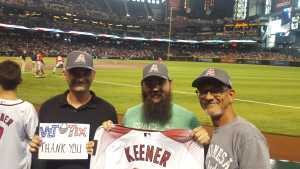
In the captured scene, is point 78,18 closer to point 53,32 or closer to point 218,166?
point 53,32

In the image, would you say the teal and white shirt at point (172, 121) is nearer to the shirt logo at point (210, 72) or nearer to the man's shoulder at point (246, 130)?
the shirt logo at point (210, 72)

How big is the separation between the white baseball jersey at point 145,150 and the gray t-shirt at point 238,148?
0.31 m

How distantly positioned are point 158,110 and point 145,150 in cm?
56

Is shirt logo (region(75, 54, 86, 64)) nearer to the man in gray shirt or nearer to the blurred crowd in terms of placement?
the man in gray shirt

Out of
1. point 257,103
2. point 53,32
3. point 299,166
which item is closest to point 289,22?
point 53,32

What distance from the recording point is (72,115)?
3.97 metres

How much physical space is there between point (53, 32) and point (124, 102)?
2815 inches

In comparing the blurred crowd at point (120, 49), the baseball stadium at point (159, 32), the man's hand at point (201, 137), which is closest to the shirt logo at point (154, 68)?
the man's hand at point (201, 137)

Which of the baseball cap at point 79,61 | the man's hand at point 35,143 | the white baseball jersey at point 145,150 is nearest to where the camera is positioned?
the white baseball jersey at point 145,150

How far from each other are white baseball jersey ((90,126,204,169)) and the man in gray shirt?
31cm

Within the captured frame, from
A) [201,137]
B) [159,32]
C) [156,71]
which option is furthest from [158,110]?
[159,32]

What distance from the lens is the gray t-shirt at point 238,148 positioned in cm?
284

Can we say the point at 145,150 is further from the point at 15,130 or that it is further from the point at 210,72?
the point at 15,130

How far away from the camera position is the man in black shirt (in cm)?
394
